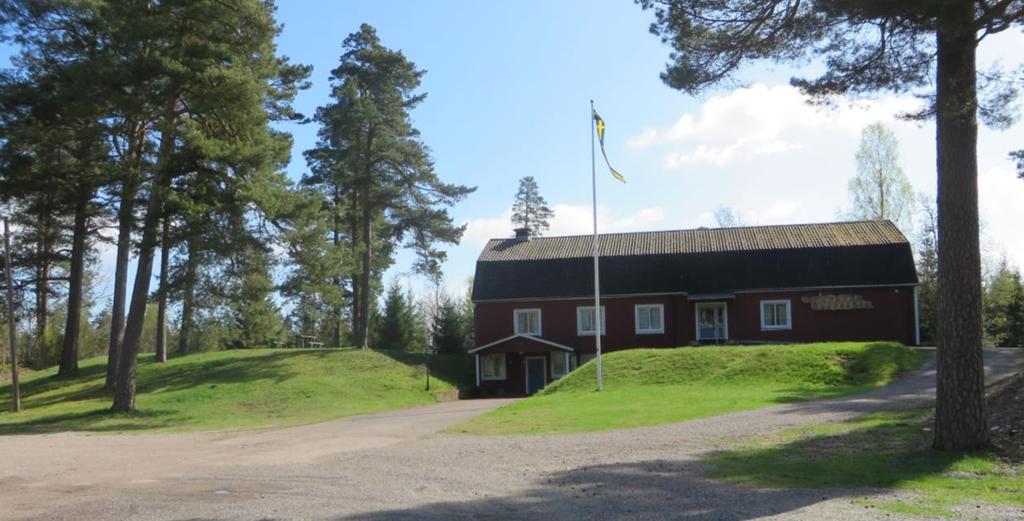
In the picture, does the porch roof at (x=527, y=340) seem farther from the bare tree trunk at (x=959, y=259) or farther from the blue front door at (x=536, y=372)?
the bare tree trunk at (x=959, y=259)

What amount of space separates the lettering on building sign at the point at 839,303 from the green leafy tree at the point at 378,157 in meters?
20.2

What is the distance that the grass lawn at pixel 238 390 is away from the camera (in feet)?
86.1

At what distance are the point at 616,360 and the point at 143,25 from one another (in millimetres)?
20455

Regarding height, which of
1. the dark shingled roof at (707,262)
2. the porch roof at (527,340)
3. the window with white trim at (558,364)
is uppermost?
the dark shingled roof at (707,262)

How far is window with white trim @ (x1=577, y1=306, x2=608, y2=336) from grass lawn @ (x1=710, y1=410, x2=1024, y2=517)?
92.1ft

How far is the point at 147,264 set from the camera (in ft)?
88.5

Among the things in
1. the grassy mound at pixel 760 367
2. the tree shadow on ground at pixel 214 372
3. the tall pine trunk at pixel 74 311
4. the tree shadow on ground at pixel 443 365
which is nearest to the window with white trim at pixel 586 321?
the tree shadow on ground at pixel 443 365

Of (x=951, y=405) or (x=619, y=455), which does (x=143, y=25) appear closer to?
(x=619, y=455)

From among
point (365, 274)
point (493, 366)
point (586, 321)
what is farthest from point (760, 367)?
point (365, 274)

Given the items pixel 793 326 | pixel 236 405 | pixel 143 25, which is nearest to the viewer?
pixel 143 25

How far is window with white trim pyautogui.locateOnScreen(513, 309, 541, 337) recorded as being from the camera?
144 feet

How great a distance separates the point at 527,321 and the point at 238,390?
16.5 metres

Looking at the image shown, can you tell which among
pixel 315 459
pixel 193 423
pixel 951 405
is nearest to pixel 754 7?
pixel 951 405

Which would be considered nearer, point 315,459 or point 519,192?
point 315,459
